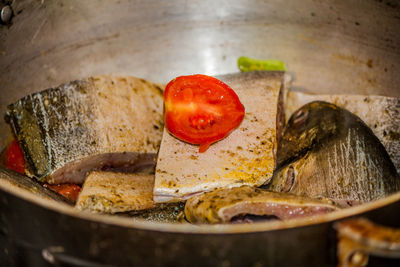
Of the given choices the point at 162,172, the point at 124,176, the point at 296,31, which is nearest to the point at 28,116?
Result: the point at 124,176

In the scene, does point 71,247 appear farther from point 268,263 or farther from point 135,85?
point 135,85

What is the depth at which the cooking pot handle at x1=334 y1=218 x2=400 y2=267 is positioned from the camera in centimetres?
115

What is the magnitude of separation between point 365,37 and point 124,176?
200cm

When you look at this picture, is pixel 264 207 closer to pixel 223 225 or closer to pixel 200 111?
pixel 223 225

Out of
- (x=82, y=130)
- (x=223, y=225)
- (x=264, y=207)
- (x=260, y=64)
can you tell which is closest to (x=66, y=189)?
(x=82, y=130)

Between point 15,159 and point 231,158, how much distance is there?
53.0 inches

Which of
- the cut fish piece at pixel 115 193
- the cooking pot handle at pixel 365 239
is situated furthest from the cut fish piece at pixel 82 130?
the cooking pot handle at pixel 365 239

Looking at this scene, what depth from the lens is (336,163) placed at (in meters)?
1.97

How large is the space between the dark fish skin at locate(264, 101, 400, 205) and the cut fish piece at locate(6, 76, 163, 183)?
82 cm

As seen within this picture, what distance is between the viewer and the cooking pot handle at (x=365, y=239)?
3.77ft

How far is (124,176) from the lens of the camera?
2.23 meters

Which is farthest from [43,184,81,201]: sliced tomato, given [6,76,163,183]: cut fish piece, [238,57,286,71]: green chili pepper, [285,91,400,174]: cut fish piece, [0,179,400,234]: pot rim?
[285,91,400,174]: cut fish piece

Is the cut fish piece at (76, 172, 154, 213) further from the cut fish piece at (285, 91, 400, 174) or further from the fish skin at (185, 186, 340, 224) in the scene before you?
the cut fish piece at (285, 91, 400, 174)

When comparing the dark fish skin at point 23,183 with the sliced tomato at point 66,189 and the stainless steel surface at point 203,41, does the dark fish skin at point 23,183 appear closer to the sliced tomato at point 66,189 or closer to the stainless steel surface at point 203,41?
the sliced tomato at point 66,189
